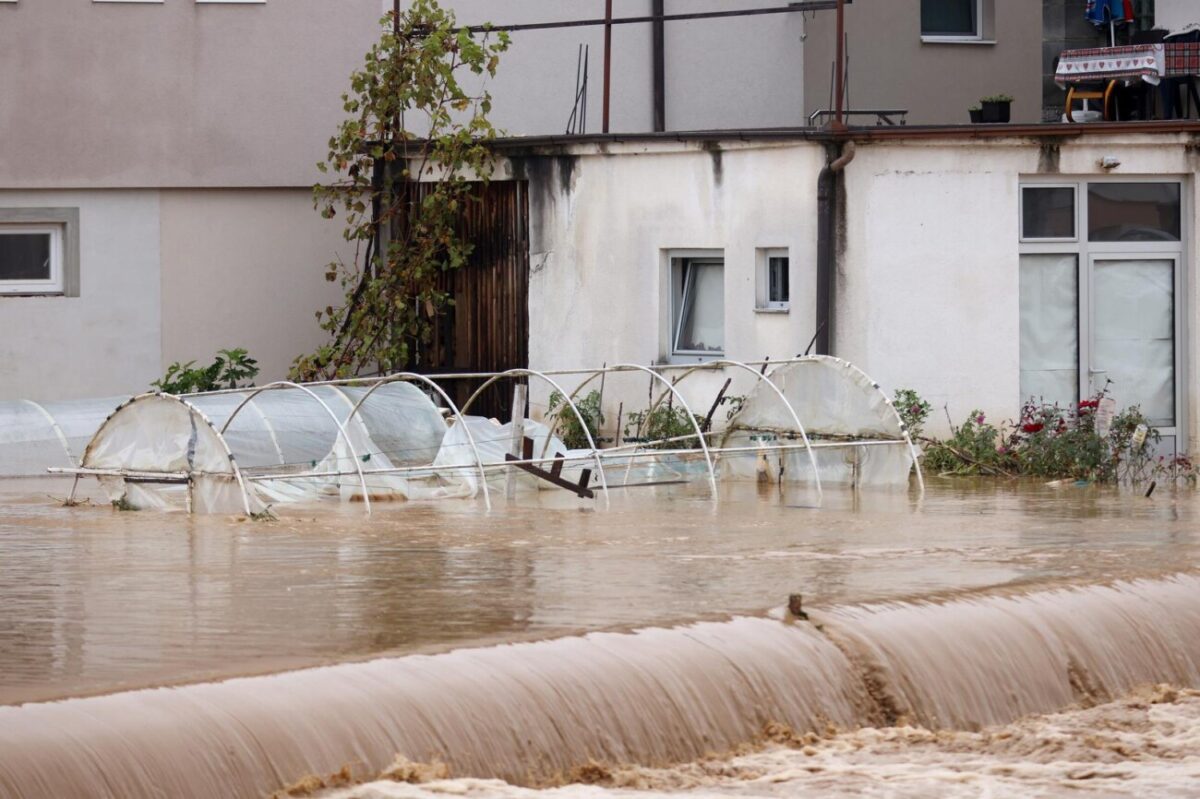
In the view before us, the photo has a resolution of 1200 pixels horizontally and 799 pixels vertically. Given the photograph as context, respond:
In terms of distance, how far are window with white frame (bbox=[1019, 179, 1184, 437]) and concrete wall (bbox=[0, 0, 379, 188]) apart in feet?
24.6

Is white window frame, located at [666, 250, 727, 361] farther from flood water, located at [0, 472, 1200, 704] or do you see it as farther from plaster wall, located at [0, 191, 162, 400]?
plaster wall, located at [0, 191, 162, 400]

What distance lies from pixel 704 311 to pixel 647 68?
3748 millimetres

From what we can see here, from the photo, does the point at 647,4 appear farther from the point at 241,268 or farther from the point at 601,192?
the point at 241,268

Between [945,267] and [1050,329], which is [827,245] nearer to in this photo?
[945,267]

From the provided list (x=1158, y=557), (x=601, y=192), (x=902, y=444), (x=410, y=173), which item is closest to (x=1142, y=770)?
(x=1158, y=557)

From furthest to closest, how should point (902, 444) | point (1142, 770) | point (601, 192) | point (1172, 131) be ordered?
point (601, 192) < point (1172, 131) < point (902, 444) < point (1142, 770)

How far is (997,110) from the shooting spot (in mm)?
19578

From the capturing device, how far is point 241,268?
69.3 feet

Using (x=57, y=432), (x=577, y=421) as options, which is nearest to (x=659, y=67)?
(x=577, y=421)

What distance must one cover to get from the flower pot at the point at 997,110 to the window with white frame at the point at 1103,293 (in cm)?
153

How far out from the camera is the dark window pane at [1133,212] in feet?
59.9

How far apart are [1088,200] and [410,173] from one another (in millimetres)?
6752

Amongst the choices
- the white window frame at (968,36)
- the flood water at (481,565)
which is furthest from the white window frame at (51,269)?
the white window frame at (968,36)

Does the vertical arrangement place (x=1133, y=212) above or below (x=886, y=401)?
above
